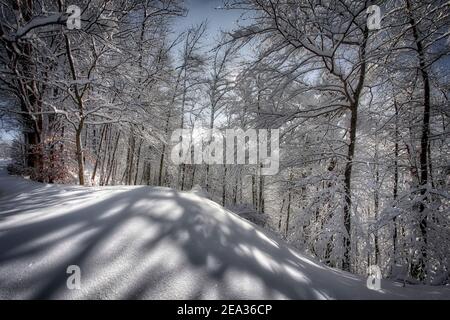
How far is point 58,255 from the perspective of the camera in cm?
152

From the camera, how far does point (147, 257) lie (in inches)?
64.4

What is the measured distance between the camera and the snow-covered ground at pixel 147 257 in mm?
1378

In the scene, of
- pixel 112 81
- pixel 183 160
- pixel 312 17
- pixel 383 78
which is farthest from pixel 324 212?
pixel 183 160

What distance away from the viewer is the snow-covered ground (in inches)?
54.2
